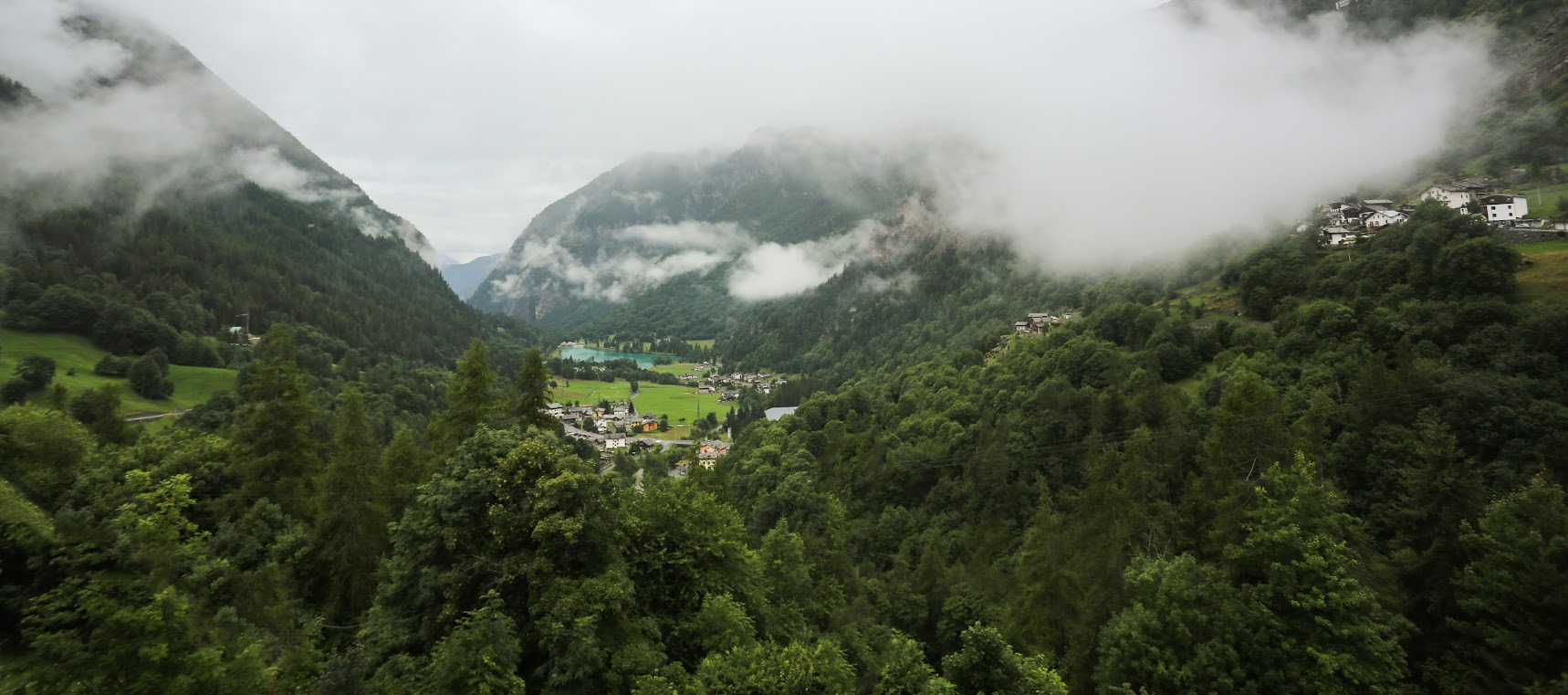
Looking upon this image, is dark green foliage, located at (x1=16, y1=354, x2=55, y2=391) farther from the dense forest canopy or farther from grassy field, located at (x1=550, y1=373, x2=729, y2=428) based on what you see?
grassy field, located at (x1=550, y1=373, x2=729, y2=428)

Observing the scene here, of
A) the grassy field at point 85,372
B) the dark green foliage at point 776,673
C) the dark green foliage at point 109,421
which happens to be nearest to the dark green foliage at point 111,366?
the grassy field at point 85,372

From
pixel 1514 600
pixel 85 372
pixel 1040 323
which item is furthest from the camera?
pixel 1040 323

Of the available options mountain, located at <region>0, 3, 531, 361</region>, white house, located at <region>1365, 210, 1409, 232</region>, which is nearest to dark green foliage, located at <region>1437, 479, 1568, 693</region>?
white house, located at <region>1365, 210, 1409, 232</region>

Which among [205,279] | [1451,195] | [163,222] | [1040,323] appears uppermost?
[163,222]

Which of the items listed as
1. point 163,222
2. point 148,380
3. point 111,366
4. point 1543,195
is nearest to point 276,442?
point 148,380

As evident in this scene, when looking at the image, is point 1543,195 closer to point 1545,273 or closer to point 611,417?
point 1545,273

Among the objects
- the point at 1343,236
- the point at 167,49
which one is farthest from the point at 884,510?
the point at 167,49

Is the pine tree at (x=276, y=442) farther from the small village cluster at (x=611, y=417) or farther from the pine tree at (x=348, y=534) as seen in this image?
the small village cluster at (x=611, y=417)
